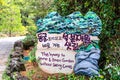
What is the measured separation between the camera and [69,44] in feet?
22.4

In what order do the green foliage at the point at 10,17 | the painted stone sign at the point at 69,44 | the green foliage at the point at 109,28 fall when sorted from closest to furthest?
the painted stone sign at the point at 69,44 < the green foliage at the point at 109,28 < the green foliage at the point at 10,17

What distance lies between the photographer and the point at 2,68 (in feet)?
29.5

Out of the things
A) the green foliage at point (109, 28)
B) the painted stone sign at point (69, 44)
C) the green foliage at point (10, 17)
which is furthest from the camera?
the green foliage at point (10, 17)

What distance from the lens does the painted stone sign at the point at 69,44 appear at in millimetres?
6746

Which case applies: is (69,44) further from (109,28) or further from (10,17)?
(10,17)

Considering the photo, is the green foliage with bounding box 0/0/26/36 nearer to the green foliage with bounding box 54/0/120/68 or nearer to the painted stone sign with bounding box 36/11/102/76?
the green foliage with bounding box 54/0/120/68

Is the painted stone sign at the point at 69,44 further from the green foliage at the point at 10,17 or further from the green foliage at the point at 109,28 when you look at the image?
the green foliage at the point at 10,17

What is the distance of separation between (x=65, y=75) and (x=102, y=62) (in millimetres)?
1075

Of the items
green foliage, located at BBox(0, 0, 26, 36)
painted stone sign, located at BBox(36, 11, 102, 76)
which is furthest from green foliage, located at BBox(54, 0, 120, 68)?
green foliage, located at BBox(0, 0, 26, 36)

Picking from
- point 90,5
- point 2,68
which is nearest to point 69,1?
point 90,5

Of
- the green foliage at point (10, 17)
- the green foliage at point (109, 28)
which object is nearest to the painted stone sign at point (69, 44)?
the green foliage at point (109, 28)

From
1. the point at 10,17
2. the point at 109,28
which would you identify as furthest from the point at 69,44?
the point at 10,17

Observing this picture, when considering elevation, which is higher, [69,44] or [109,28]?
[109,28]

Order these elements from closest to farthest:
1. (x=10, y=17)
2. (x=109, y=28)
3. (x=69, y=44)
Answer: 1. (x=69, y=44)
2. (x=109, y=28)
3. (x=10, y=17)
